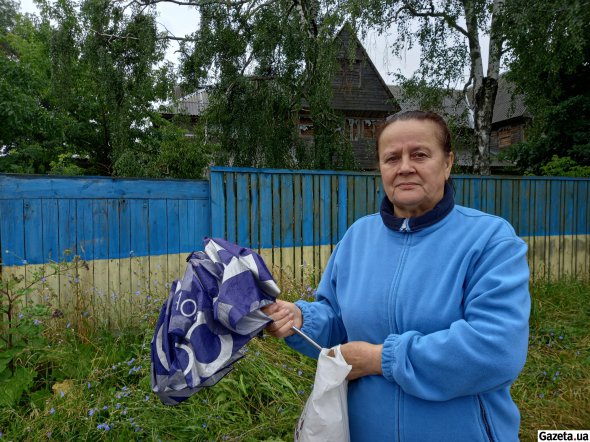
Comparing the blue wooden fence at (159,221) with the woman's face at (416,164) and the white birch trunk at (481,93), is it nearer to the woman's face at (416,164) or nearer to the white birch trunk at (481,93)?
the woman's face at (416,164)

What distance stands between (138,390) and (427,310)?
7.43 ft

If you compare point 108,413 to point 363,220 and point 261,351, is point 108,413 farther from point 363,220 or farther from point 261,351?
point 363,220

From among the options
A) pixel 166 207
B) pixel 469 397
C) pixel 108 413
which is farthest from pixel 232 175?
pixel 469 397

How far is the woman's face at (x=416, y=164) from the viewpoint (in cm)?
138

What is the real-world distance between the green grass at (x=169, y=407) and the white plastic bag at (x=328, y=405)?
1.43 m

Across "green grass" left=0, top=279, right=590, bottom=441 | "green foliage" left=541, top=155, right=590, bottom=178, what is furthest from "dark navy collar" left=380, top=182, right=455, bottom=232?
"green foliage" left=541, top=155, right=590, bottom=178

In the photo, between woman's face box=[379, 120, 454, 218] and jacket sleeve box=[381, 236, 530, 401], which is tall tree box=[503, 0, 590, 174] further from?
jacket sleeve box=[381, 236, 530, 401]

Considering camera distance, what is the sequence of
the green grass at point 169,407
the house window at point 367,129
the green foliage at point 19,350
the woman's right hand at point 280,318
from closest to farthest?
the woman's right hand at point 280,318
the green grass at point 169,407
the green foliage at point 19,350
the house window at point 367,129

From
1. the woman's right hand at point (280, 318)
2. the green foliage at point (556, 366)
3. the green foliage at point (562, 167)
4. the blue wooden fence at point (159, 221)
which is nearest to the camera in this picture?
the woman's right hand at point (280, 318)

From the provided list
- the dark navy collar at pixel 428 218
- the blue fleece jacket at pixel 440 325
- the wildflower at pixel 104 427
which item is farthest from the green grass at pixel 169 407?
the dark navy collar at pixel 428 218

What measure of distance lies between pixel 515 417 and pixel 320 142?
29.2 ft

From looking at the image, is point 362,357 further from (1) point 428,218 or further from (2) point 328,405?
(1) point 428,218

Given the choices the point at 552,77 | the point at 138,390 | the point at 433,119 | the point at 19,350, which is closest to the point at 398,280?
the point at 433,119

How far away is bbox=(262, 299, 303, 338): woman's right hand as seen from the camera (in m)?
1.46
